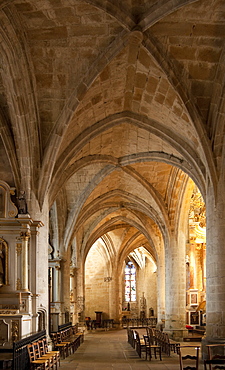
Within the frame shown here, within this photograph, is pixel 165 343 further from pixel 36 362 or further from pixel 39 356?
pixel 36 362

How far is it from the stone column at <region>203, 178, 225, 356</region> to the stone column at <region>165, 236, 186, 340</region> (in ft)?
25.8

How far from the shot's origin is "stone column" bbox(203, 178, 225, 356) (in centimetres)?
1162

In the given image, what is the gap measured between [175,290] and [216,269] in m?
8.57

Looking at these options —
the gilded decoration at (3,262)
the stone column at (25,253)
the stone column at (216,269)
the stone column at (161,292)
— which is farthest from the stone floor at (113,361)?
the stone column at (161,292)

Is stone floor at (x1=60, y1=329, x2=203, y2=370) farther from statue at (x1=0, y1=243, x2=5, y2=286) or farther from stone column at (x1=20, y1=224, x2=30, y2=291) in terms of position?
statue at (x1=0, y1=243, x2=5, y2=286)

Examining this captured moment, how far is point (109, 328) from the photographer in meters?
30.5

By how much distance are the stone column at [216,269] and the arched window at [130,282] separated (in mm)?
26175

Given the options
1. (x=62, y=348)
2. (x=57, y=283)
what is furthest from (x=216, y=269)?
(x=57, y=283)

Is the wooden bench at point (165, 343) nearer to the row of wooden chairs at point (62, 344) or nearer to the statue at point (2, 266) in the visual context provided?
the row of wooden chairs at point (62, 344)

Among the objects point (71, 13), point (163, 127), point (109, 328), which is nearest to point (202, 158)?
point (163, 127)

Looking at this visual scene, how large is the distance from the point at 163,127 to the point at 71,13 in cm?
496

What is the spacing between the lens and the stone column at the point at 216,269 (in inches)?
458

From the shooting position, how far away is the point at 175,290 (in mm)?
20141

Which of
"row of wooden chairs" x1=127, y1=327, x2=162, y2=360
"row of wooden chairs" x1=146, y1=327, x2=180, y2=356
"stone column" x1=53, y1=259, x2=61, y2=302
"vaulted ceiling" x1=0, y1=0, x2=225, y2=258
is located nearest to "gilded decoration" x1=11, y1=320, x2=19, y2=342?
Answer: "vaulted ceiling" x1=0, y1=0, x2=225, y2=258
